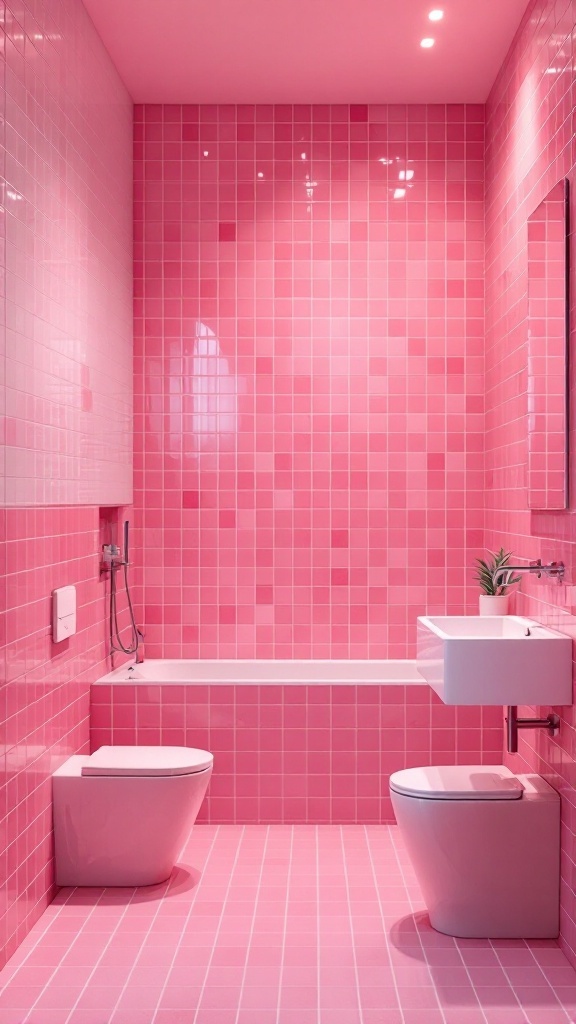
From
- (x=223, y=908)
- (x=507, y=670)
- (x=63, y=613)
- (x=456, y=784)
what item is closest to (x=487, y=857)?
(x=456, y=784)

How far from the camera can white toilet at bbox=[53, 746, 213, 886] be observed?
3.07 metres

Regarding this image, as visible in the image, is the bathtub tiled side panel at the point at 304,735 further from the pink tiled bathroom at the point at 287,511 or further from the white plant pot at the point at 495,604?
the white plant pot at the point at 495,604

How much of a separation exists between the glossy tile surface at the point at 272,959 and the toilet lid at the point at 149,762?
1.39ft

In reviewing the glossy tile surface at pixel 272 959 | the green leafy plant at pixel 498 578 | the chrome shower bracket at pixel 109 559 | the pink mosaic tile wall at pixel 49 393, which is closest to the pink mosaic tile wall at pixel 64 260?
the pink mosaic tile wall at pixel 49 393

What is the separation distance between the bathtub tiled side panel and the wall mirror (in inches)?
43.0

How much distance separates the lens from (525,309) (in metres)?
3.49

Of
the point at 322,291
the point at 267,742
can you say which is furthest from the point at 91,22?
the point at 267,742

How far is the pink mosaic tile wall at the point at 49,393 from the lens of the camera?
8.71ft

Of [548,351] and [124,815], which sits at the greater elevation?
[548,351]

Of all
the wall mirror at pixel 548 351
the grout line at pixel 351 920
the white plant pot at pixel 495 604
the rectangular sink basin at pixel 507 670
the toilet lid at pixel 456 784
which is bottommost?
the grout line at pixel 351 920

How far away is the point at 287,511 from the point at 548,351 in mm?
1693

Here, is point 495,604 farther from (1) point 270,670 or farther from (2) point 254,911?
(2) point 254,911

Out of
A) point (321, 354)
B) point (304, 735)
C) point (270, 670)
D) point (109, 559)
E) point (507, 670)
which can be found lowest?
point (304, 735)

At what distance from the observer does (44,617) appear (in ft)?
9.85
